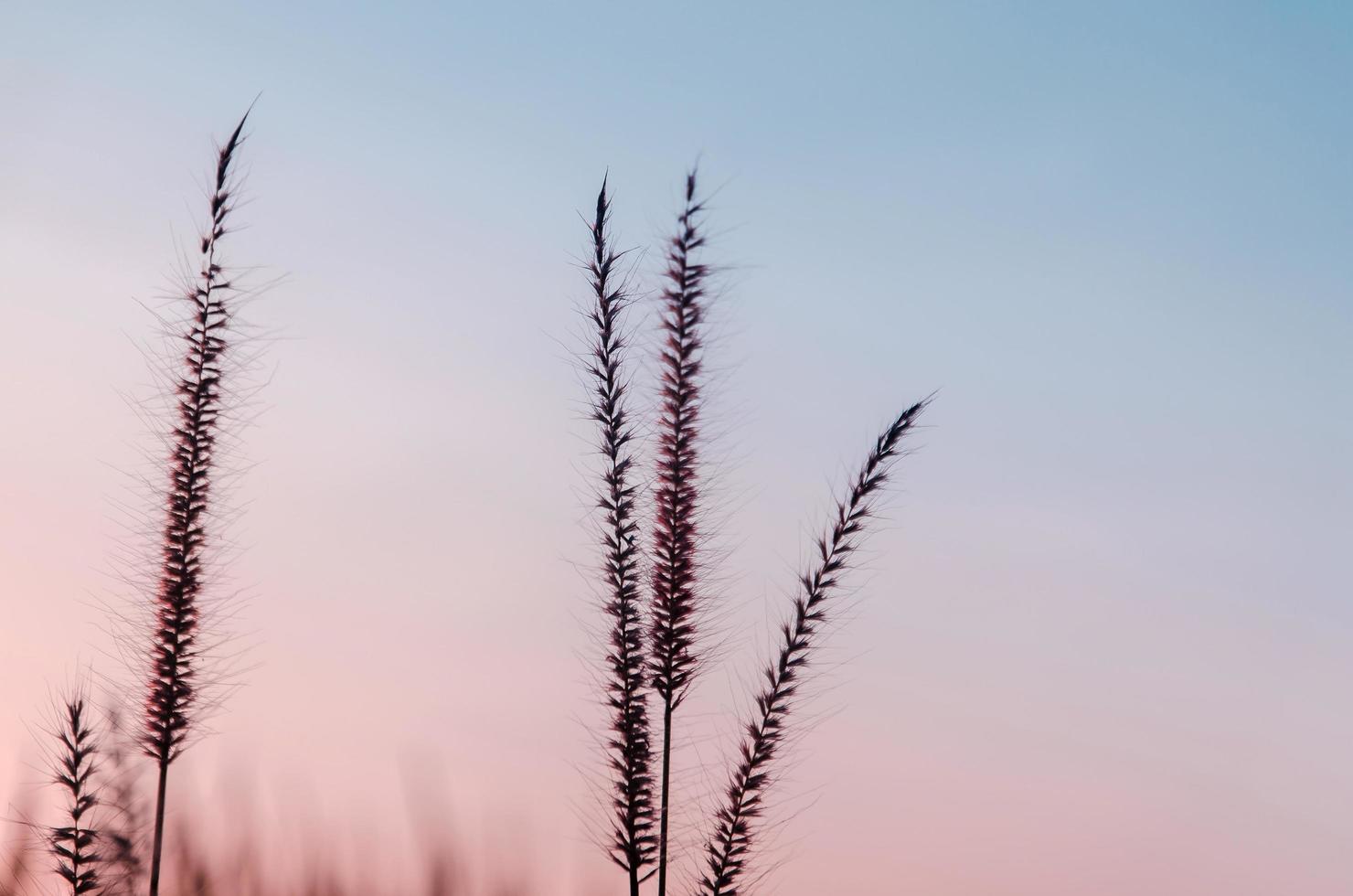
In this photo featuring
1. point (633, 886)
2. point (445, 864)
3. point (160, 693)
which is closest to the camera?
point (633, 886)

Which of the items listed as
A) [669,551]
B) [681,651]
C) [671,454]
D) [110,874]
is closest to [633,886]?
[681,651]

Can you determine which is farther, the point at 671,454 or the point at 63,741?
the point at 63,741

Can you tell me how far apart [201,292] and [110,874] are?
3019mm

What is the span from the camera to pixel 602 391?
5.95m

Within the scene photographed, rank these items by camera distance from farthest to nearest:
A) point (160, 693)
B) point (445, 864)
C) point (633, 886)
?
point (445, 864)
point (160, 693)
point (633, 886)

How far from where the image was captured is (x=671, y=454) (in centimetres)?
590

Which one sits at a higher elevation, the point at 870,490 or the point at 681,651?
the point at 870,490

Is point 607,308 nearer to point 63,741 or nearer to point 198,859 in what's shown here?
point 63,741

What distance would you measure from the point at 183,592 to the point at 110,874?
1.44 metres

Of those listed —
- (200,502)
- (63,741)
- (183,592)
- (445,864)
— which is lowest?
(445,864)

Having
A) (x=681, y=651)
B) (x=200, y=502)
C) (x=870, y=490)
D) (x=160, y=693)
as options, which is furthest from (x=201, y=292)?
(x=870, y=490)

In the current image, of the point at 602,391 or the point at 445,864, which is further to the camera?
the point at 445,864

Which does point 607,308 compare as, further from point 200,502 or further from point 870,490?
point 200,502

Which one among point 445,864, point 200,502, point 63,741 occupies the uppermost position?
point 200,502
